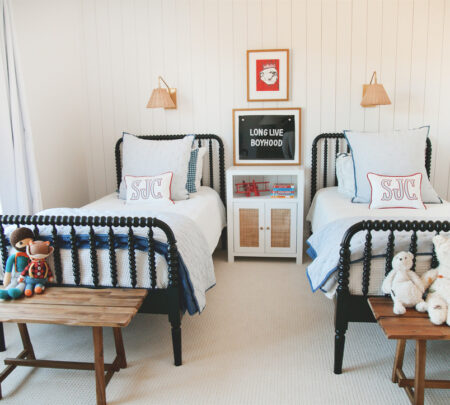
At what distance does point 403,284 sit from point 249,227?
173 cm

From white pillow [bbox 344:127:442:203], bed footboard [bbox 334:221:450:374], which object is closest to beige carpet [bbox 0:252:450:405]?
bed footboard [bbox 334:221:450:374]

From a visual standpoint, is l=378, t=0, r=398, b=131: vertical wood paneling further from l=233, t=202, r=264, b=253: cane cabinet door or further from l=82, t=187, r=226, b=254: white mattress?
l=82, t=187, r=226, b=254: white mattress

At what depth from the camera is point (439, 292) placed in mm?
1649

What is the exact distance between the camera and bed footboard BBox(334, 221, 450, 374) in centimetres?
172

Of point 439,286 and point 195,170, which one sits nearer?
point 439,286

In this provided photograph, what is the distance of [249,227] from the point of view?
10.9 feet

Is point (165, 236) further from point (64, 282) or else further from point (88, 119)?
point (88, 119)

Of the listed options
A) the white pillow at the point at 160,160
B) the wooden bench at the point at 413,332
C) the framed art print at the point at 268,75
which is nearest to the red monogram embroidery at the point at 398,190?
the wooden bench at the point at 413,332

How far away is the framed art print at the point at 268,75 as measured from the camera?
3.41 m

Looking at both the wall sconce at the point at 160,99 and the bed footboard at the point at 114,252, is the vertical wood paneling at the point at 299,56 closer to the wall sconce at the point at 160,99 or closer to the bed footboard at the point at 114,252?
the wall sconce at the point at 160,99

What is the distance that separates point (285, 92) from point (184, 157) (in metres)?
1.04

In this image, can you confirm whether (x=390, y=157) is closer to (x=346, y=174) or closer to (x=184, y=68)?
(x=346, y=174)

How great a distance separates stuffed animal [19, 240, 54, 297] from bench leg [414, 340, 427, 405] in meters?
1.59

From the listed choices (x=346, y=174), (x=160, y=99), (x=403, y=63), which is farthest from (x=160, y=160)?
(x=403, y=63)
